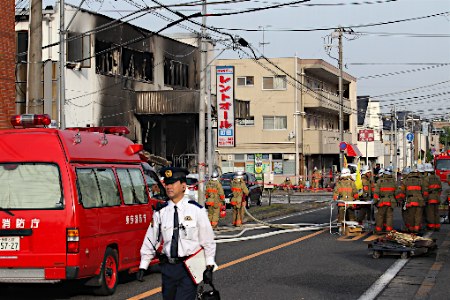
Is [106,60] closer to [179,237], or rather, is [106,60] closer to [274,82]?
[274,82]

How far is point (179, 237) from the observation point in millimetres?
7230

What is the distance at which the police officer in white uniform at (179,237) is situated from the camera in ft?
23.6

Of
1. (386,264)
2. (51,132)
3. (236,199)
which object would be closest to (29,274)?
(51,132)

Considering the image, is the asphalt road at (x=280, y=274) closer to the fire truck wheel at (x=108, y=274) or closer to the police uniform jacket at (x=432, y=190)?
the fire truck wheel at (x=108, y=274)

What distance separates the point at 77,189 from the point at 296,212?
2251 cm

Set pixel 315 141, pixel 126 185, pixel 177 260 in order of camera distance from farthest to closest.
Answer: pixel 315 141 < pixel 126 185 < pixel 177 260

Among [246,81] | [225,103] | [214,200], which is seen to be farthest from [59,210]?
[246,81]

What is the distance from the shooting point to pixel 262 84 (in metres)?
65.6

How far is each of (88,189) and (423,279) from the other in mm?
5526

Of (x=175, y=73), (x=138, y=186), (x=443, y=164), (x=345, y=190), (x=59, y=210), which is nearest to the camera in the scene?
(x=59, y=210)

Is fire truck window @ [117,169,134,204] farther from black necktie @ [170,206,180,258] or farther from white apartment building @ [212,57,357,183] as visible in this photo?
white apartment building @ [212,57,357,183]

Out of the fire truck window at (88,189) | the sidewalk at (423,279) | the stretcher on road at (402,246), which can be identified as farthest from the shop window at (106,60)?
the fire truck window at (88,189)

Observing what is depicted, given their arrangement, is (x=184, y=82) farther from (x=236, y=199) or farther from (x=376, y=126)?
(x=376, y=126)

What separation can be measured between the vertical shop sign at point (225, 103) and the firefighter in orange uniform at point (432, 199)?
13344 mm
